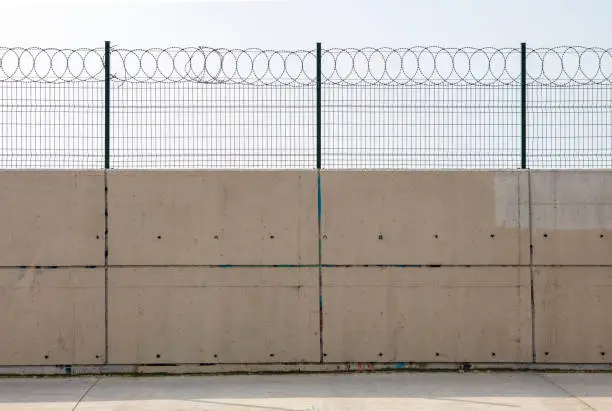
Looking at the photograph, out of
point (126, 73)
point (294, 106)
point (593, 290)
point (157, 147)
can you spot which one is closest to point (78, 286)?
point (157, 147)

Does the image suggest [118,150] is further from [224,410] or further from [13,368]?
[224,410]

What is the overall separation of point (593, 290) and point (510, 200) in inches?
50.2

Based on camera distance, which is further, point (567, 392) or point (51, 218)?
point (51, 218)

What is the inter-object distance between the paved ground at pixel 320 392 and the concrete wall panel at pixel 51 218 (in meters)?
1.24

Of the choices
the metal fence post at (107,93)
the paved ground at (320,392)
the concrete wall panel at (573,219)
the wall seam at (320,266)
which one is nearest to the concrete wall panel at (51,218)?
the metal fence post at (107,93)

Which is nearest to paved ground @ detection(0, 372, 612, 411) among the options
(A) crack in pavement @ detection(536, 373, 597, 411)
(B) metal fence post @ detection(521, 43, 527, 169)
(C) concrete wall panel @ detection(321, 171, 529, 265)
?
(A) crack in pavement @ detection(536, 373, 597, 411)

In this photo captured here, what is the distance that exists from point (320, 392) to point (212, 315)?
4.94 feet

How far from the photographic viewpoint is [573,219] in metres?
7.61

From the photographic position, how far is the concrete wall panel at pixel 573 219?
7598mm

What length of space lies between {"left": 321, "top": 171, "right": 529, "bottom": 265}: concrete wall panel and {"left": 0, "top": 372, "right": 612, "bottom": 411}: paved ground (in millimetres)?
1221

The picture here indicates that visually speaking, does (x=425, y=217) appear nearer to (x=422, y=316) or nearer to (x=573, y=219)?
(x=422, y=316)

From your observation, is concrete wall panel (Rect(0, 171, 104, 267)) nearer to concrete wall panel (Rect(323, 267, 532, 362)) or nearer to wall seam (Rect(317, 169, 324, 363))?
wall seam (Rect(317, 169, 324, 363))

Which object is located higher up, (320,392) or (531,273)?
(531,273)

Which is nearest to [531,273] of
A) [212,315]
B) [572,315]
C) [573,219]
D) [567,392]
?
[572,315]
